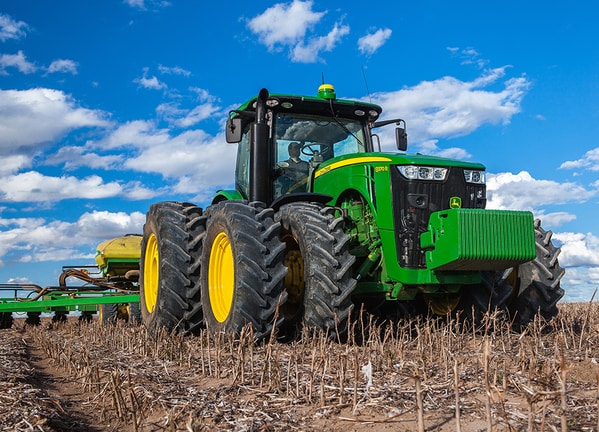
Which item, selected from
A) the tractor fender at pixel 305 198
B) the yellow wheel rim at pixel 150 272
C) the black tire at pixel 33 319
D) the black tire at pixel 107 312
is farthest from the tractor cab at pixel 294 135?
the black tire at pixel 33 319

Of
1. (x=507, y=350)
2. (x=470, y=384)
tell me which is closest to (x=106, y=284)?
(x=507, y=350)

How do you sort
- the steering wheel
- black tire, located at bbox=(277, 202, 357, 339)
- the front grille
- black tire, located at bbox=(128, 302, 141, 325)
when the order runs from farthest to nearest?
1. black tire, located at bbox=(128, 302, 141, 325)
2. the steering wheel
3. the front grille
4. black tire, located at bbox=(277, 202, 357, 339)

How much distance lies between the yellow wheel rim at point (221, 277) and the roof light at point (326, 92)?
7.55 feet

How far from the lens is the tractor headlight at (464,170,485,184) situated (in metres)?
6.61

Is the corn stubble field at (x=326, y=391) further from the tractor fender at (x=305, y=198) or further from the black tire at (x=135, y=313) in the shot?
the black tire at (x=135, y=313)

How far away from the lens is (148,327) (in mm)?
7949

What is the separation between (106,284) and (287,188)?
5300 millimetres

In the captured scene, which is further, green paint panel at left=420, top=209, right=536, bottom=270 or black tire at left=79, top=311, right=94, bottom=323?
black tire at left=79, top=311, right=94, bottom=323

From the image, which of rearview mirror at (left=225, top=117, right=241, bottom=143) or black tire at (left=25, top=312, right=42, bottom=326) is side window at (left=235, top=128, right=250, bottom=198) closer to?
rearview mirror at (left=225, top=117, right=241, bottom=143)

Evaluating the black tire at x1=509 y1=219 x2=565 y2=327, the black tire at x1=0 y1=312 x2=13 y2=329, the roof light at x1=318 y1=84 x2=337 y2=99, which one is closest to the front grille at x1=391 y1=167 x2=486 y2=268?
the black tire at x1=509 y1=219 x2=565 y2=327

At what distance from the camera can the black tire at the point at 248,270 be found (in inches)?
232

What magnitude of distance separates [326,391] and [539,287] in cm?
398

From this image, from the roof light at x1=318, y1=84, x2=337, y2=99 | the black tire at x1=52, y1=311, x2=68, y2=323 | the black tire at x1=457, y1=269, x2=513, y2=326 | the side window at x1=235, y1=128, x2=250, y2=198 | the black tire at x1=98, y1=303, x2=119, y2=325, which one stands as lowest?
the black tire at x1=52, y1=311, x2=68, y2=323

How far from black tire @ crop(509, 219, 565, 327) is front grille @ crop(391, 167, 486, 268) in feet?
3.71
